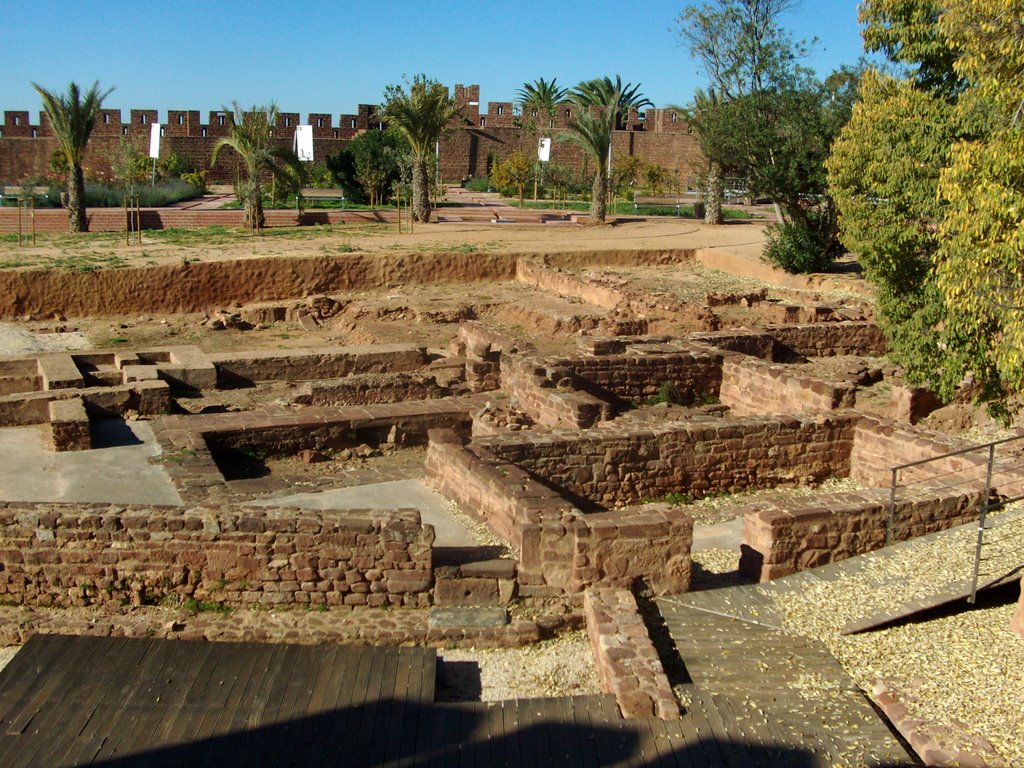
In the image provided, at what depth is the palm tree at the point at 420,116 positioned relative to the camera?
31.4m

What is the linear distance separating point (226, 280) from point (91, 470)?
1223 cm

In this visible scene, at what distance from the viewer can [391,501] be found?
10984 millimetres

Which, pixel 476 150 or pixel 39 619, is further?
pixel 476 150

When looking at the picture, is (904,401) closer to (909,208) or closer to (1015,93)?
(909,208)

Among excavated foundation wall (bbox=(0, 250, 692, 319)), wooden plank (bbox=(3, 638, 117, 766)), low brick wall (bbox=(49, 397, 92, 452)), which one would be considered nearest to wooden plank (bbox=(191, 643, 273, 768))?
wooden plank (bbox=(3, 638, 117, 766))

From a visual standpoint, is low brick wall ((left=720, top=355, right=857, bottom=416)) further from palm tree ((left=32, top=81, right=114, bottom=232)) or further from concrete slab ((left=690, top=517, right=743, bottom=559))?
palm tree ((left=32, top=81, right=114, bottom=232))

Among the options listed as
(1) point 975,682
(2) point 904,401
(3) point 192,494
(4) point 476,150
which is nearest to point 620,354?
(2) point 904,401

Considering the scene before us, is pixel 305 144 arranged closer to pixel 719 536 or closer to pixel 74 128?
pixel 74 128

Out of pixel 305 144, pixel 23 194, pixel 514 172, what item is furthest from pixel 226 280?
pixel 514 172

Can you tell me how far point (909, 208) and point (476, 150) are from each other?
42515 millimetres

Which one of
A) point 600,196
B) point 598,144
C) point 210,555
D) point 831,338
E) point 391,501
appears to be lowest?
point 391,501

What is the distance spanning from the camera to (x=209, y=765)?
6008mm

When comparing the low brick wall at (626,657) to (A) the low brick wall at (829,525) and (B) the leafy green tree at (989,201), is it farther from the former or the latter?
(B) the leafy green tree at (989,201)

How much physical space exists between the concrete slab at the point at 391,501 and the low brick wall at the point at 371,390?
11.3 ft
